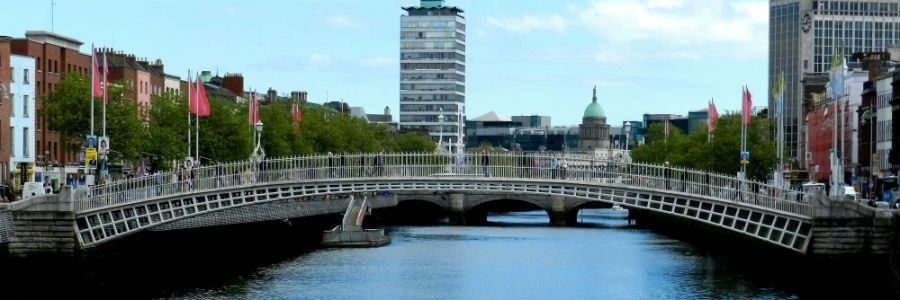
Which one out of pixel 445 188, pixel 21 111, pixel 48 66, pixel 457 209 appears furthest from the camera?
pixel 457 209

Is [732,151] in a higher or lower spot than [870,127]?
lower

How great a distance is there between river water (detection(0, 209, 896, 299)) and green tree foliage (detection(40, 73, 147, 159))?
18.6 ft

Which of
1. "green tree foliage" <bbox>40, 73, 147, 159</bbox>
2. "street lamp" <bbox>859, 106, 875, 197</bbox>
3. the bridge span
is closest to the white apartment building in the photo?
"green tree foliage" <bbox>40, 73, 147, 159</bbox>

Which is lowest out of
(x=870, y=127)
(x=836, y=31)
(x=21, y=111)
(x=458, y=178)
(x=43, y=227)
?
(x=43, y=227)

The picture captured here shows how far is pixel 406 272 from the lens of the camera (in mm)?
77438

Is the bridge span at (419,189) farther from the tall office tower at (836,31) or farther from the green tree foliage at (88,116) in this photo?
the tall office tower at (836,31)

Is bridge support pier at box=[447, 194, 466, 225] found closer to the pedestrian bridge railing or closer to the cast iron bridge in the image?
the cast iron bridge

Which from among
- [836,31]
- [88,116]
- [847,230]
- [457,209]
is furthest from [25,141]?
[836,31]

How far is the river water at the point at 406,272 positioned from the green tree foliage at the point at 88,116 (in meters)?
5.67

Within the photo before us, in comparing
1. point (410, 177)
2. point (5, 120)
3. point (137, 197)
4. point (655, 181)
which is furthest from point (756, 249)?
point (5, 120)

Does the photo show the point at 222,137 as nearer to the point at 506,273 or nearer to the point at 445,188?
the point at 506,273

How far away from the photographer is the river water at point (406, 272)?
63.8 m

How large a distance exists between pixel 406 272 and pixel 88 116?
19656 millimetres

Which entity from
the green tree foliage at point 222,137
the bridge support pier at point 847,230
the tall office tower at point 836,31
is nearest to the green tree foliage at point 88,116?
the green tree foliage at point 222,137
